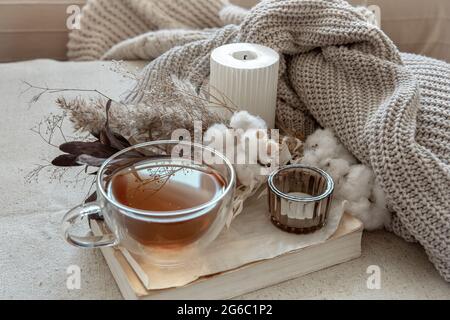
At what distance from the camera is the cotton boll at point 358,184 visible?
0.61 meters

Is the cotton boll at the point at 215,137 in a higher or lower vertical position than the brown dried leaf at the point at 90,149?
higher

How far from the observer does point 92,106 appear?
65 cm

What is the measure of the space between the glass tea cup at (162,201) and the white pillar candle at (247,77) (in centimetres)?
9

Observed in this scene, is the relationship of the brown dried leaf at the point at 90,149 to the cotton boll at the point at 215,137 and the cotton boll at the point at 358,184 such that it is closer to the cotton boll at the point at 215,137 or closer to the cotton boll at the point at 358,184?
the cotton boll at the point at 215,137

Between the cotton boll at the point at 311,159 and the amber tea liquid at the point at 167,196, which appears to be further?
the cotton boll at the point at 311,159

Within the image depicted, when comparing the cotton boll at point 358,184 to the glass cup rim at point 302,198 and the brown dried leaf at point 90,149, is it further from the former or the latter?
the brown dried leaf at point 90,149

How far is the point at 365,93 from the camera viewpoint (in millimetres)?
665

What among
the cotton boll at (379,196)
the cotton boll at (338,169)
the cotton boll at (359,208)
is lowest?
the cotton boll at (359,208)

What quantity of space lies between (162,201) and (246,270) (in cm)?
10

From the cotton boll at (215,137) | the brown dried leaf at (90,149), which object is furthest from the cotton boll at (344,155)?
the brown dried leaf at (90,149)

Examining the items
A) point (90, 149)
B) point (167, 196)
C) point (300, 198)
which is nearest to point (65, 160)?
point (90, 149)

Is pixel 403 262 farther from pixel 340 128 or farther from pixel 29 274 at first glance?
pixel 29 274

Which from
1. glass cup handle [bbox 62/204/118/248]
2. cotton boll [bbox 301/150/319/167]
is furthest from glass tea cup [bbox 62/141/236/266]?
cotton boll [bbox 301/150/319/167]

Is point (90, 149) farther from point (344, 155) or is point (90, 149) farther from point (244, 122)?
point (344, 155)
